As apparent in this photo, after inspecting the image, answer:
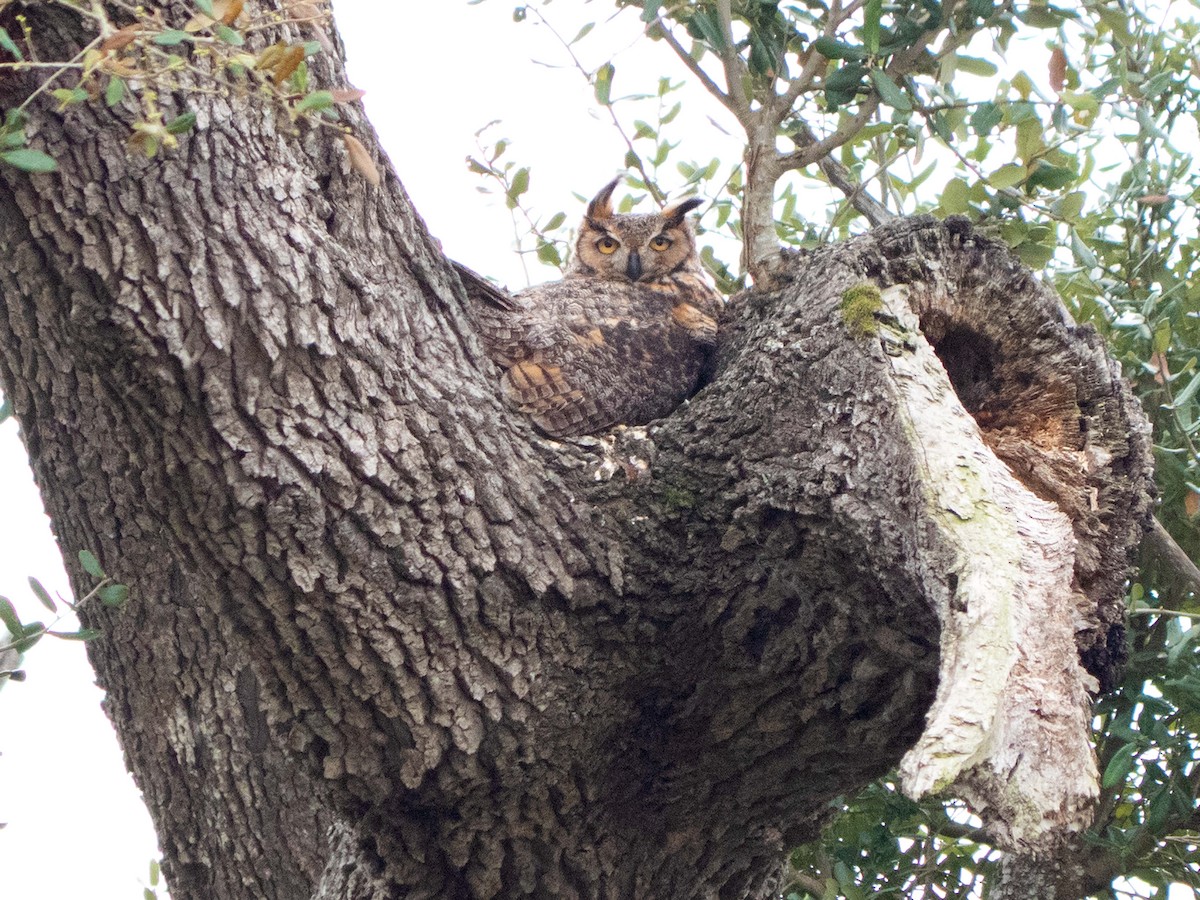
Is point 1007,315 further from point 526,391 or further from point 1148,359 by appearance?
point 526,391

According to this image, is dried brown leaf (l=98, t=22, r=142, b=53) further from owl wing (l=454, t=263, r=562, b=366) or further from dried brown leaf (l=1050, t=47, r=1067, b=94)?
dried brown leaf (l=1050, t=47, r=1067, b=94)

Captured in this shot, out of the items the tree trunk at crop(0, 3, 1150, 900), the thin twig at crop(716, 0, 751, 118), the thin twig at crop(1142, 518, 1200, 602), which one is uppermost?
the thin twig at crop(716, 0, 751, 118)

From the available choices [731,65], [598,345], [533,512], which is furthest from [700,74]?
[533,512]

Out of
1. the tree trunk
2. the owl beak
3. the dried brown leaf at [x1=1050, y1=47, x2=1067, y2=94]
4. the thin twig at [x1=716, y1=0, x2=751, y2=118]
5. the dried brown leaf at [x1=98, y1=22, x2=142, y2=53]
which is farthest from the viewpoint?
the owl beak

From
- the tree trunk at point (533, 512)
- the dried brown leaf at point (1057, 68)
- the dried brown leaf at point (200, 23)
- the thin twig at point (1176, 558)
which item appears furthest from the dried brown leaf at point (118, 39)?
the thin twig at point (1176, 558)

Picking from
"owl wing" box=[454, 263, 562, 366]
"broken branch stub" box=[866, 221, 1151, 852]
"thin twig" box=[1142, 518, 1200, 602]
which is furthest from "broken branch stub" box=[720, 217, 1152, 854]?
"thin twig" box=[1142, 518, 1200, 602]

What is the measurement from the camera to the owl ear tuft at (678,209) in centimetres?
369

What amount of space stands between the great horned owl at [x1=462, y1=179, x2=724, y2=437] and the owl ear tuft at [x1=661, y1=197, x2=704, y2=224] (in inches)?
6.9

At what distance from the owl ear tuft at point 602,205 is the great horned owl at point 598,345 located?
33 centimetres

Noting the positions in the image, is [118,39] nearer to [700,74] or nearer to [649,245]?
[700,74]

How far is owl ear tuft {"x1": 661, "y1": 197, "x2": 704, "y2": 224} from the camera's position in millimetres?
3689

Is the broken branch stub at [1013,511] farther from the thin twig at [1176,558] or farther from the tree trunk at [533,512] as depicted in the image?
the thin twig at [1176,558]

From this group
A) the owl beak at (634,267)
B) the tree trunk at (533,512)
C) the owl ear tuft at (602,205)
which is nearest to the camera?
the tree trunk at (533,512)

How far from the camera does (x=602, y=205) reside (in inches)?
153
